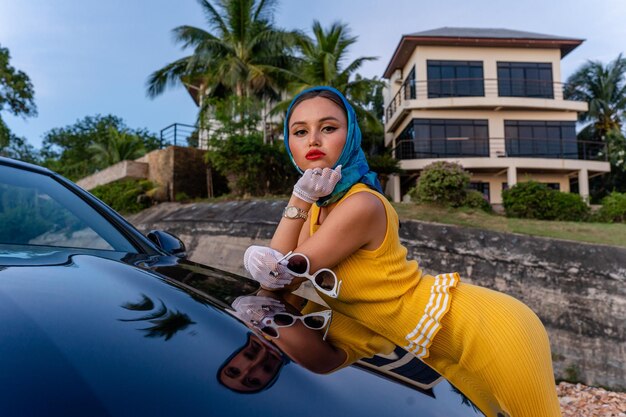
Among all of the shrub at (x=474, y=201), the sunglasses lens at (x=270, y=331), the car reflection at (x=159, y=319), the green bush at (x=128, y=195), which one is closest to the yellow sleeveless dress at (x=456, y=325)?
the sunglasses lens at (x=270, y=331)

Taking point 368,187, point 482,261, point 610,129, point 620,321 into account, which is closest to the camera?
point 368,187

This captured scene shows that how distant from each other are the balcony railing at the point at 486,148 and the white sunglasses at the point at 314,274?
21489 millimetres

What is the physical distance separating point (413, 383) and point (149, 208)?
1360cm

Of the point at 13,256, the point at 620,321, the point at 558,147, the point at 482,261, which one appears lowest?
the point at 620,321

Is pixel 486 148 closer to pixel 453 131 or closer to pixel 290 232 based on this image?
pixel 453 131

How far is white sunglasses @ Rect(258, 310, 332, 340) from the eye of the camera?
950 mm

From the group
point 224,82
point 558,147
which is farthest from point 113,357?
point 558,147

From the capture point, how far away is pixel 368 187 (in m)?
1.37

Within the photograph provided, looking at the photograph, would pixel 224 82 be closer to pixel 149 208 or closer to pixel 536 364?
pixel 149 208

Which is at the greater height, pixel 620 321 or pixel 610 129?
pixel 610 129

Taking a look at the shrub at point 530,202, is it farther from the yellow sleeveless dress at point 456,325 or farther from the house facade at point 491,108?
the house facade at point 491,108

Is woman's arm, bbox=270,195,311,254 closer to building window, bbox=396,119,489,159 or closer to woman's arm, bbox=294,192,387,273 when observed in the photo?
woman's arm, bbox=294,192,387,273

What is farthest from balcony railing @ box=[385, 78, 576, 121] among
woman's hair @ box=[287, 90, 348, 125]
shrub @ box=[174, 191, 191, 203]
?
woman's hair @ box=[287, 90, 348, 125]

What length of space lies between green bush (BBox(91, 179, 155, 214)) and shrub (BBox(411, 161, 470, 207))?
8659mm
